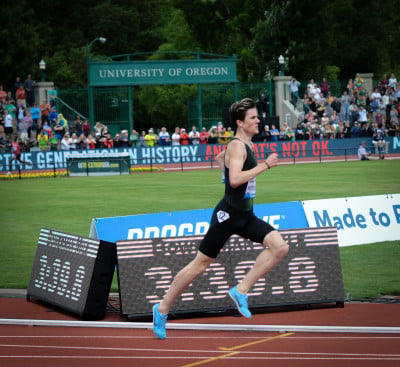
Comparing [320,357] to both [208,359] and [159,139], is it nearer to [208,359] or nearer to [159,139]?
[208,359]

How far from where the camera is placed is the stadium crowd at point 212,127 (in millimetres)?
40938

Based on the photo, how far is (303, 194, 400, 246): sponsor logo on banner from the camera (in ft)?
45.1

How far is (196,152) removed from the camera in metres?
42.2

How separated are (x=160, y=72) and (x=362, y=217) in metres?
33.8

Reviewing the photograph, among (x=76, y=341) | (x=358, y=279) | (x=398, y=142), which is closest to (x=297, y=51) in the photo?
(x=398, y=142)

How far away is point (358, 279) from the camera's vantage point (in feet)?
36.9

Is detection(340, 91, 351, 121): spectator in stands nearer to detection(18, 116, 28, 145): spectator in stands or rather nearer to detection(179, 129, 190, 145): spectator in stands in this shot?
detection(179, 129, 190, 145): spectator in stands

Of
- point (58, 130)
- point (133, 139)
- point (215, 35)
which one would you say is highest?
point (215, 35)

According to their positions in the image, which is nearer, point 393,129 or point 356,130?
point 356,130

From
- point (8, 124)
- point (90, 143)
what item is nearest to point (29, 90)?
point (8, 124)

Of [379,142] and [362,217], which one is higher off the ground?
[379,142]

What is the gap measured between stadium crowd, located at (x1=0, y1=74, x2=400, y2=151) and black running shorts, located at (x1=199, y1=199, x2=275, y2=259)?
1302 inches

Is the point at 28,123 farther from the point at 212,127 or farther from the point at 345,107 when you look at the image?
the point at 345,107

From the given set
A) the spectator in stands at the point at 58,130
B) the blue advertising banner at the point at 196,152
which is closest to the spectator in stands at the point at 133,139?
the blue advertising banner at the point at 196,152
